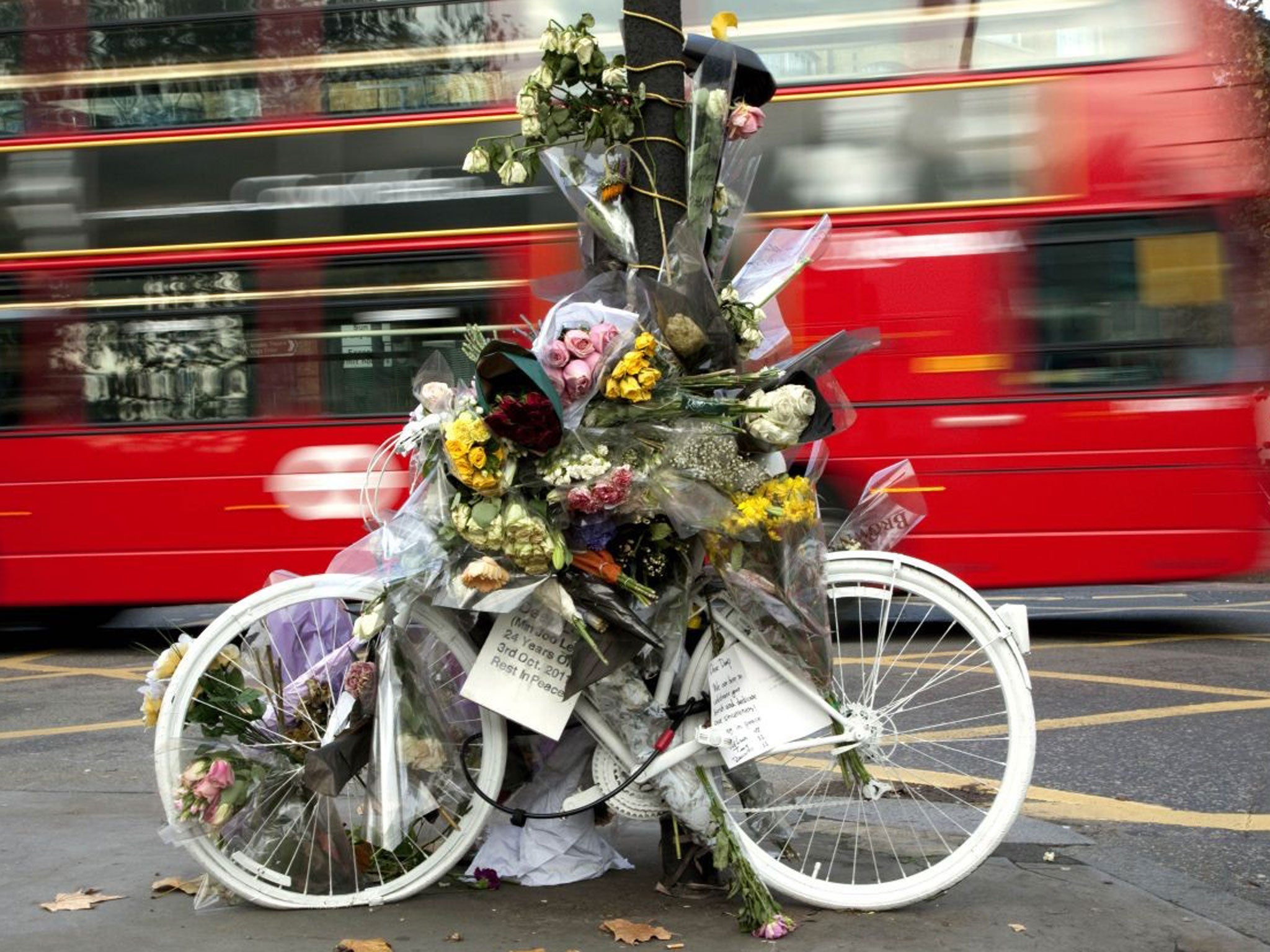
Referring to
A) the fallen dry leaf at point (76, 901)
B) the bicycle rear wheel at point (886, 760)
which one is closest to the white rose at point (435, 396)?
the bicycle rear wheel at point (886, 760)

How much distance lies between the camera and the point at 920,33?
29.4ft

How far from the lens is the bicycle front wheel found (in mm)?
3688

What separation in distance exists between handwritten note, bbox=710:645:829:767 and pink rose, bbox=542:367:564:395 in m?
0.78

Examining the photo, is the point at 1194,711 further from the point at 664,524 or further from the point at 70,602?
the point at 70,602

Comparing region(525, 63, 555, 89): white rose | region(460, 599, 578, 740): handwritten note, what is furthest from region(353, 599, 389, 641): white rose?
region(525, 63, 555, 89): white rose

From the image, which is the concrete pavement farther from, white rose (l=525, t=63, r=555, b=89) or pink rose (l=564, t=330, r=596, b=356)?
white rose (l=525, t=63, r=555, b=89)

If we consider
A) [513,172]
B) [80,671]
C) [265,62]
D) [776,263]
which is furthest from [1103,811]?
[265,62]

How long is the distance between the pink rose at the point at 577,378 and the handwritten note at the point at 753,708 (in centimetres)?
75

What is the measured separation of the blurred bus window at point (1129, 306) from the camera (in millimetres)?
8664

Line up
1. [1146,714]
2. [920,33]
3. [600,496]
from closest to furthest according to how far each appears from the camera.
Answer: [600,496]
[1146,714]
[920,33]

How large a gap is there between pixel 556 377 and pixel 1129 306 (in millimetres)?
6021

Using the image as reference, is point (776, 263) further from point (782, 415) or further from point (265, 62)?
point (265, 62)

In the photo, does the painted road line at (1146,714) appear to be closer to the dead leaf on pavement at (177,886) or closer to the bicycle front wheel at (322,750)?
the bicycle front wheel at (322,750)

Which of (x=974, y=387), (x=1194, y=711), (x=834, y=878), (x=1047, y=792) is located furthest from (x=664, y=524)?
(x=974, y=387)
